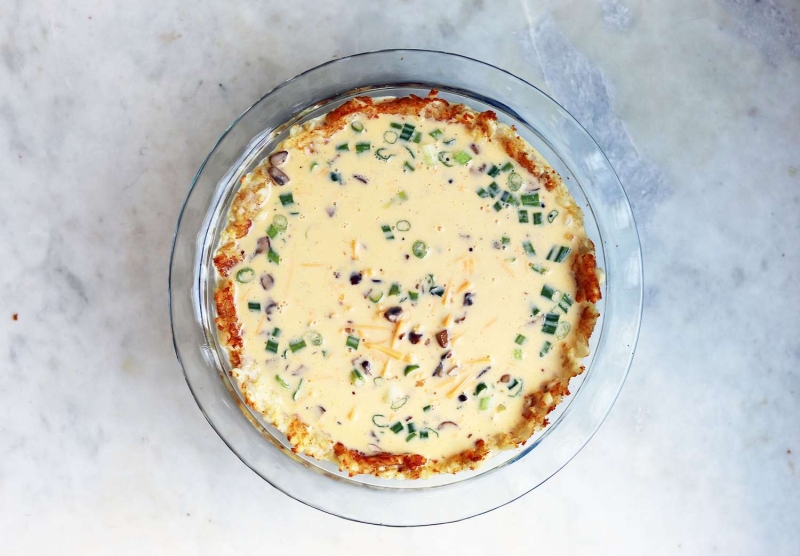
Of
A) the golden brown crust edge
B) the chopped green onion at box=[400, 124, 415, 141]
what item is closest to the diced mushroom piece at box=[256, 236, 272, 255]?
the golden brown crust edge

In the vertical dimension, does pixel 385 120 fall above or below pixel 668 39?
below

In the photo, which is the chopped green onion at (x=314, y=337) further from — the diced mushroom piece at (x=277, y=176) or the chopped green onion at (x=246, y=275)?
the diced mushroom piece at (x=277, y=176)

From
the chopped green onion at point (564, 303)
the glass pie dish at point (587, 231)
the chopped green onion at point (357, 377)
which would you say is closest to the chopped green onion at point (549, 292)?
the chopped green onion at point (564, 303)

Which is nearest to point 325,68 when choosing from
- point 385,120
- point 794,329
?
point 385,120

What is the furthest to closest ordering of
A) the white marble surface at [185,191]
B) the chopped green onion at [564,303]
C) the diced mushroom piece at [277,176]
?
the white marble surface at [185,191], the chopped green onion at [564,303], the diced mushroom piece at [277,176]

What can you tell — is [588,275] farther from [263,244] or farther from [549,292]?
[263,244]

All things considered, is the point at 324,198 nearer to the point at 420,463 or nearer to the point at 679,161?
the point at 420,463
